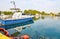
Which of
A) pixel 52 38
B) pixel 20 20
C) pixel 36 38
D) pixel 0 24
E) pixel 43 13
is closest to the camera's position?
pixel 36 38

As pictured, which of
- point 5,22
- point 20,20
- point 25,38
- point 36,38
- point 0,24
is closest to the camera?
point 25,38

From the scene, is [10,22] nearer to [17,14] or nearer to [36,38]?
[17,14]

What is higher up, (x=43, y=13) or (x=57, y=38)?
(x=57, y=38)

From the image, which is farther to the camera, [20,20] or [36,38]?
[20,20]

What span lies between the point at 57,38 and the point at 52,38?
2.31 feet

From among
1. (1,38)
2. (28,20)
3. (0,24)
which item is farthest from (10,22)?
(1,38)

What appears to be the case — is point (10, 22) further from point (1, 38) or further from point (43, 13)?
point (43, 13)

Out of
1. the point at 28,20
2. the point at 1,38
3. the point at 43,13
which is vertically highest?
the point at 1,38

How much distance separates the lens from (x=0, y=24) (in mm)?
30328

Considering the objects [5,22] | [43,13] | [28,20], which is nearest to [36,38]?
[5,22]

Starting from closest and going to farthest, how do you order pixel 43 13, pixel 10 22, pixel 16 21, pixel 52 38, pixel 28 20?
pixel 52 38 < pixel 10 22 < pixel 16 21 < pixel 28 20 < pixel 43 13

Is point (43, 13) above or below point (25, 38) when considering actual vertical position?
below

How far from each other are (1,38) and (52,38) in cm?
970

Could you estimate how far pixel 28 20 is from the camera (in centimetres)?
4900
